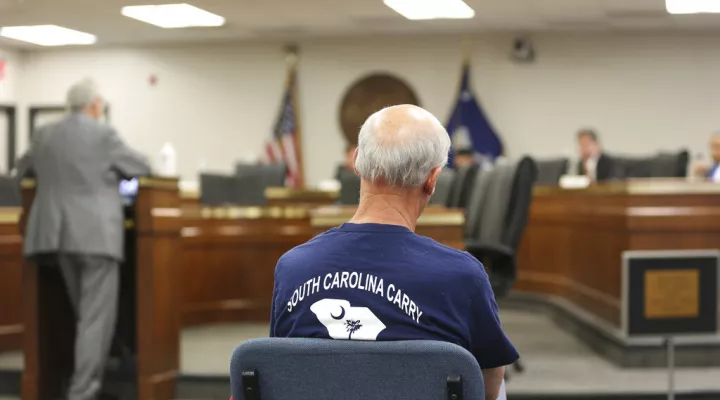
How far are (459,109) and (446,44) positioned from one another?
34.4 inches

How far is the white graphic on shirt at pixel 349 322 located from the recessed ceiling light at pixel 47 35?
10.6m

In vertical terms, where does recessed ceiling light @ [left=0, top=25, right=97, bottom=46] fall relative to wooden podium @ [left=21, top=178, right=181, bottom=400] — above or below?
above

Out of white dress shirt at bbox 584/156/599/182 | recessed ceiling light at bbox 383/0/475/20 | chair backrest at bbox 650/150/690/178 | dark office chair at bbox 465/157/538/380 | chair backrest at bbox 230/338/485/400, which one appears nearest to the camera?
chair backrest at bbox 230/338/485/400

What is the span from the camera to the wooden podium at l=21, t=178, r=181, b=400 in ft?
15.6

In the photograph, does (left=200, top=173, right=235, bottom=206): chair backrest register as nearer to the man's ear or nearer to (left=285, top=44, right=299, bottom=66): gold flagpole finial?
(left=285, top=44, right=299, bottom=66): gold flagpole finial

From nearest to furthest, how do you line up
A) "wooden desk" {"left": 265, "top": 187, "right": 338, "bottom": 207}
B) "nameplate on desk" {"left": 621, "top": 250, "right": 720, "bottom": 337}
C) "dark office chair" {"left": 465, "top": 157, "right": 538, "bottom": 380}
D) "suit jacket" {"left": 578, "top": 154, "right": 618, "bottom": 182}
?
"nameplate on desk" {"left": 621, "top": 250, "right": 720, "bottom": 337} → "dark office chair" {"left": 465, "top": 157, "right": 538, "bottom": 380} → "wooden desk" {"left": 265, "top": 187, "right": 338, "bottom": 207} → "suit jacket" {"left": 578, "top": 154, "right": 618, "bottom": 182}

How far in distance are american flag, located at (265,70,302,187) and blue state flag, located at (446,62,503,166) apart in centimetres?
198

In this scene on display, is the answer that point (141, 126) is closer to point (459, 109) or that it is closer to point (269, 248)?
point (459, 109)

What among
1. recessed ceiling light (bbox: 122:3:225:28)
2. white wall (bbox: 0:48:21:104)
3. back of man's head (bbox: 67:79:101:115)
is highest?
recessed ceiling light (bbox: 122:3:225:28)

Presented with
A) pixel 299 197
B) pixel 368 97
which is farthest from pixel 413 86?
pixel 299 197

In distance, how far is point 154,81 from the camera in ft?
43.3

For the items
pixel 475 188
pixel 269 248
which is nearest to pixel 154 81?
pixel 269 248

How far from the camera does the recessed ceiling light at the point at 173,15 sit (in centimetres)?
1038

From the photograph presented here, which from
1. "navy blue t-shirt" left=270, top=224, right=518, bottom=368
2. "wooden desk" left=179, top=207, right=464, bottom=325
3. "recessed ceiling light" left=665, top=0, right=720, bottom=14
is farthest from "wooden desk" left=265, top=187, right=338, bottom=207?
"navy blue t-shirt" left=270, top=224, right=518, bottom=368
